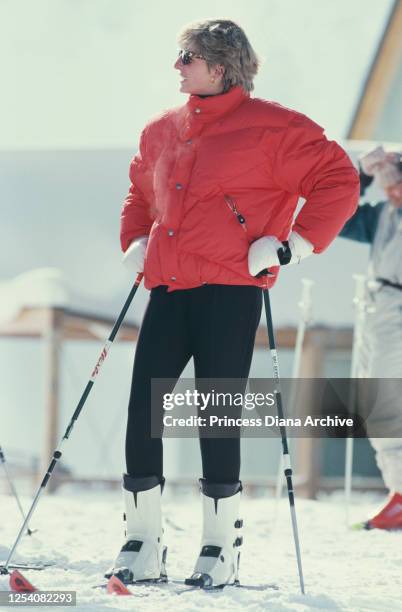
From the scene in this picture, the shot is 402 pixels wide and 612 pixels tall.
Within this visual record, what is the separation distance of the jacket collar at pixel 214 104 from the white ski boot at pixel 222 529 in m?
1.07

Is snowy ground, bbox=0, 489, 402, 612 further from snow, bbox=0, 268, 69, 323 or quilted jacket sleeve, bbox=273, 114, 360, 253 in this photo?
snow, bbox=0, 268, 69, 323

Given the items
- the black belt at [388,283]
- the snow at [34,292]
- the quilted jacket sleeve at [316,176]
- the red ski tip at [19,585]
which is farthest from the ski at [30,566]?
the snow at [34,292]

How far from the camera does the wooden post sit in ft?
27.2

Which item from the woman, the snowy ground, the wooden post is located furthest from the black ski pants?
the wooden post

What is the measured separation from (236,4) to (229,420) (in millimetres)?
11663

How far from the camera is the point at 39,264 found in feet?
28.5

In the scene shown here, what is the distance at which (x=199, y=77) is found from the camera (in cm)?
307

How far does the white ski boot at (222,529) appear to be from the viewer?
2.98 meters

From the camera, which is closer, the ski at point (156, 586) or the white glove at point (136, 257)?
the ski at point (156, 586)

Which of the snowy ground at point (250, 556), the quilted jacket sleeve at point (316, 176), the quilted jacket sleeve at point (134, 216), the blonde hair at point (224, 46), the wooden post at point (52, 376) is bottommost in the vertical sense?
the wooden post at point (52, 376)

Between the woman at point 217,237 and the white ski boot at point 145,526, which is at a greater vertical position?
the woman at point 217,237

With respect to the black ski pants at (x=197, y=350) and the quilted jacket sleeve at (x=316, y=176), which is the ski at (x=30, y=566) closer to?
the black ski pants at (x=197, y=350)

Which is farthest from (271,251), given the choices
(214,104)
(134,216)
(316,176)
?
(134,216)

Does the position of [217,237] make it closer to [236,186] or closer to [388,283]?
[236,186]
